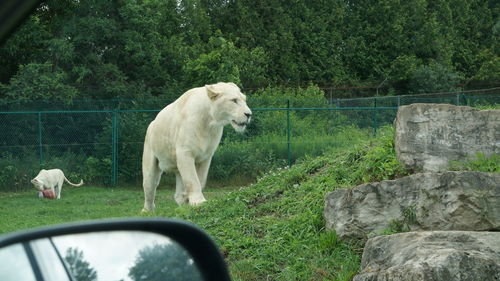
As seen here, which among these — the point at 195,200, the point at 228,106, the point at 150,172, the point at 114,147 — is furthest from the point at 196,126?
the point at 114,147

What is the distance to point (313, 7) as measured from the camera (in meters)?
35.4

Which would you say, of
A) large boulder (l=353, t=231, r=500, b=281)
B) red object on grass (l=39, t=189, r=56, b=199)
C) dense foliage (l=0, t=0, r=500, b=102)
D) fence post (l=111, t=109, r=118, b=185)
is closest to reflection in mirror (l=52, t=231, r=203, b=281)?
large boulder (l=353, t=231, r=500, b=281)

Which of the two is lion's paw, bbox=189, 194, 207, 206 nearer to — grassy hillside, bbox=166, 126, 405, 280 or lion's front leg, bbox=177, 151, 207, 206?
lion's front leg, bbox=177, 151, 207, 206

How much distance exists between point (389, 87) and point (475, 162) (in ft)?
99.7

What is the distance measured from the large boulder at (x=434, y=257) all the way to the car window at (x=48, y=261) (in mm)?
3572

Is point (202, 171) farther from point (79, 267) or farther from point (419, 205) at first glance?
point (79, 267)

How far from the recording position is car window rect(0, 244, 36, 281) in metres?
1.56

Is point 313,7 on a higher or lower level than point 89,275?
higher

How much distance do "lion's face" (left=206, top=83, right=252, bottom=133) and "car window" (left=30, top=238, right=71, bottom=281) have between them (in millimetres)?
8518

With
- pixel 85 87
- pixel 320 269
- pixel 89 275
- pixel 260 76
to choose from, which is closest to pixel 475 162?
pixel 320 269

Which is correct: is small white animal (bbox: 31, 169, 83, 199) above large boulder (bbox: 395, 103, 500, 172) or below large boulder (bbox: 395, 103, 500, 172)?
below

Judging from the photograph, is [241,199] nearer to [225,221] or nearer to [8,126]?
[225,221]

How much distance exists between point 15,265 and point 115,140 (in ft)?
58.0

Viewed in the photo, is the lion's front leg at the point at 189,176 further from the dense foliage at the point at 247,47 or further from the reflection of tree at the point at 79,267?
the dense foliage at the point at 247,47
